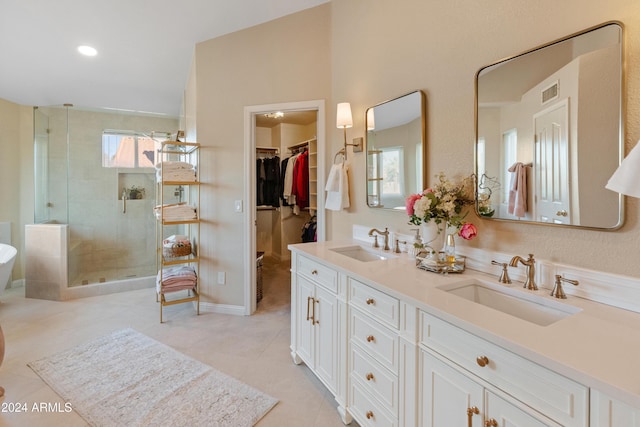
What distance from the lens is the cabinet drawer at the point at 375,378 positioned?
4.23 ft

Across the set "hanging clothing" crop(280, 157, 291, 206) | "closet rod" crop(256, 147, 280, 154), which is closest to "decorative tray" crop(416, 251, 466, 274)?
"hanging clothing" crop(280, 157, 291, 206)

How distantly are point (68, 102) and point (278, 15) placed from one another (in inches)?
129

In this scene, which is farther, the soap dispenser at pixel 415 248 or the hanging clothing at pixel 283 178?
the hanging clothing at pixel 283 178

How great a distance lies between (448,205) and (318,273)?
33.8 inches

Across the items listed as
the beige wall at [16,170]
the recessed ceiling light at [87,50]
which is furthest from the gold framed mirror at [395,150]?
the beige wall at [16,170]

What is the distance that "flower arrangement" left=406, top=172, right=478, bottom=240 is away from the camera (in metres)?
1.51

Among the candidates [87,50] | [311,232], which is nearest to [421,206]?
[311,232]

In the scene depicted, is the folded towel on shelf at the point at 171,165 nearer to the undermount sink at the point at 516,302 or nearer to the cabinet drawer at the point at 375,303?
the cabinet drawer at the point at 375,303

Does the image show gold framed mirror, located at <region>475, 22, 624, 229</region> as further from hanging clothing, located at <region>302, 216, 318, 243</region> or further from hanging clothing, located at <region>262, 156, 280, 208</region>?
hanging clothing, located at <region>262, 156, 280, 208</region>

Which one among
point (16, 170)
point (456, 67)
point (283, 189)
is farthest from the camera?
point (283, 189)

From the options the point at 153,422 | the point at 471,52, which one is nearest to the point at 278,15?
the point at 471,52

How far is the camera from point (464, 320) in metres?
0.95

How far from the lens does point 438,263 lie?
60.5 inches

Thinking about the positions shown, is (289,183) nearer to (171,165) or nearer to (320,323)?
(171,165)
